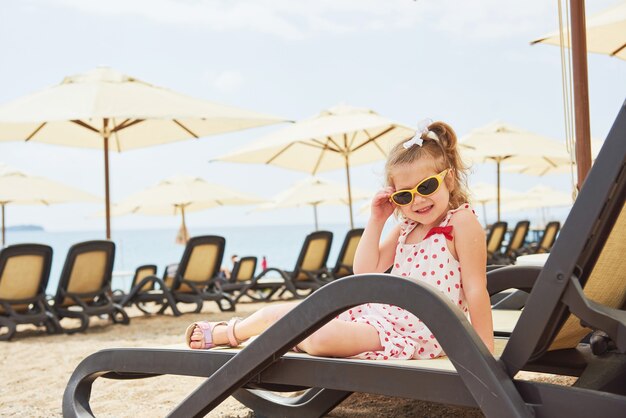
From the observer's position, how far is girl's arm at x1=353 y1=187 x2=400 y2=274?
2518 mm

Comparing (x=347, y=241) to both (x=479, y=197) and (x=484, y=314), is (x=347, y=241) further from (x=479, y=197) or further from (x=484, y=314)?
(x=479, y=197)

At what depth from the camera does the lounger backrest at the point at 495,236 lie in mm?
12639

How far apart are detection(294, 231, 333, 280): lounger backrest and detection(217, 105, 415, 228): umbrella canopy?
4.35ft

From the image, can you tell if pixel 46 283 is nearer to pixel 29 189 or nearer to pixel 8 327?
pixel 8 327

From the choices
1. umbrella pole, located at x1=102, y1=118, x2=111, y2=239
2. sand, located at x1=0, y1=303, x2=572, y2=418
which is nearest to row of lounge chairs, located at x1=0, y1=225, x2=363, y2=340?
sand, located at x1=0, y1=303, x2=572, y2=418

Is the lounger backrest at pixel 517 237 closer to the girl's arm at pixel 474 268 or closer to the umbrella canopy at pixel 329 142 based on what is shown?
the umbrella canopy at pixel 329 142

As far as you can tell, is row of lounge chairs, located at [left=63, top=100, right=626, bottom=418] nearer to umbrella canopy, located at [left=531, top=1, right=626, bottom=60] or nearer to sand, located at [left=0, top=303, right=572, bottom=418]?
sand, located at [left=0, top=303, right=572, bottom=418]

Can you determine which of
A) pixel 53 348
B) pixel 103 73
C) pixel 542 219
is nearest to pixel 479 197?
pixel 542 219

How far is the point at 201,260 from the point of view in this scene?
345 inches

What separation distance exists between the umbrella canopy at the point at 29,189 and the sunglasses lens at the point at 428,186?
10608mm

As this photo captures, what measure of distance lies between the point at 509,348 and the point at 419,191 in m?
0.76

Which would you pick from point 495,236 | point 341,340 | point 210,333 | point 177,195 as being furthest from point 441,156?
point 177,195

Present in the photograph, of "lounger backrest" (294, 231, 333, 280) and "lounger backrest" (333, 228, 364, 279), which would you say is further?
"lounger backrest" (294, 231, 333, 280)

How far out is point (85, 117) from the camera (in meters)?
7.45
